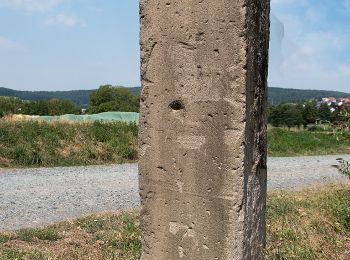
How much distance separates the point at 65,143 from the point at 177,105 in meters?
12.1

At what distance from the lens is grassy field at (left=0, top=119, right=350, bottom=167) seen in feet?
45.8

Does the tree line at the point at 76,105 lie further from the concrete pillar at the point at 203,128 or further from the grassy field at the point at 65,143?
the concrete pillar at the point at 203,128

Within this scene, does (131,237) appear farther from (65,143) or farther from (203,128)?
(65,143)

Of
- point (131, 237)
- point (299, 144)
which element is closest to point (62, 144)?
point (131, 237)

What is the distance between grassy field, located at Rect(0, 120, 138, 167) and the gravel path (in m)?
0.96

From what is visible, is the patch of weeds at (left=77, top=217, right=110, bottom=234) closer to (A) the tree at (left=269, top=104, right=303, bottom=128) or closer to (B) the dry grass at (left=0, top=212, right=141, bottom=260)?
(B) the dry grass at (left=0, top=212, right=141, bottom=260)

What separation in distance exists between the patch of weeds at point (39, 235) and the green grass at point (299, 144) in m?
14.6

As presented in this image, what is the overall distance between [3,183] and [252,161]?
329 inches

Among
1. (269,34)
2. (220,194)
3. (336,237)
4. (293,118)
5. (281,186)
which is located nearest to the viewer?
(220,194)

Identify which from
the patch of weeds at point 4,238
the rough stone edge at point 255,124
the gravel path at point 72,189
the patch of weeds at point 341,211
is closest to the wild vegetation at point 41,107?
the gravel path at point 72,189

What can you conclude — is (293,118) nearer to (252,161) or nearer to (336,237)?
(336,237)

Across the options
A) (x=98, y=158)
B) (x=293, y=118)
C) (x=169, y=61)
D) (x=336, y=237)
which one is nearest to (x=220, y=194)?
(x=169, y=61)

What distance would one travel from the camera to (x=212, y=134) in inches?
133

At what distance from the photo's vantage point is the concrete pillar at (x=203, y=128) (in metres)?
3.30
